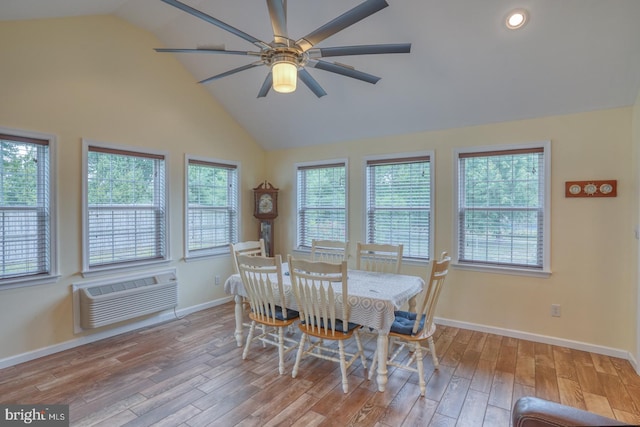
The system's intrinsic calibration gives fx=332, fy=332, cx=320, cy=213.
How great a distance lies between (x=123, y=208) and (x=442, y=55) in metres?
3.67

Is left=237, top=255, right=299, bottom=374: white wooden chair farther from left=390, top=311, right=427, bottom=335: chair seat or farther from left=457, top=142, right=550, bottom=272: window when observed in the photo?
left=457, top=142, right=550, bottom=272: window

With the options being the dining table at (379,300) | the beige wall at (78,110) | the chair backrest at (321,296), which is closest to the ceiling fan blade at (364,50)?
the chair backrest at (321,296)

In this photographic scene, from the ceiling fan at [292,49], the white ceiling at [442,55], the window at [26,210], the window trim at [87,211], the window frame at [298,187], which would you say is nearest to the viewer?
the ceiling fan at [292,49]

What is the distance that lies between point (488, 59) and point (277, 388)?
10.9 ft

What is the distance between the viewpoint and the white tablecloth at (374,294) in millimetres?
2379

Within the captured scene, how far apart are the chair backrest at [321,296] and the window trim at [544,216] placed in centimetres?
188

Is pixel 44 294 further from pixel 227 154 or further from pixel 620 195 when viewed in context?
pixel 620 195

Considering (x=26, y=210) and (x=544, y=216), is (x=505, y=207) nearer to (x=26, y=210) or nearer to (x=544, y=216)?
(x=544, y=216)

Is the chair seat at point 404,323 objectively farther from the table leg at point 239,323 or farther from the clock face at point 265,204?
the clock face at point 265,204

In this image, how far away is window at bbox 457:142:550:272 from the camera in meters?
3.42

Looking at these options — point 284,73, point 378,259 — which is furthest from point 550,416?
point 378,259

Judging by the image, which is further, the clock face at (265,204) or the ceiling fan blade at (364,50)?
the clock face at (265,204)

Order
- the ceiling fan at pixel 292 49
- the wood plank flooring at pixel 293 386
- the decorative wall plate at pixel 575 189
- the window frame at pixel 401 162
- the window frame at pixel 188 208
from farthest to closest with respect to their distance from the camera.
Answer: the window frame at pixel 188 208, the window frame at pixel 401 162, the decorative wall plate at pixel 575 189, the wood plank flooring at pixel 293 386, the ceiling fan at pixel 292 49

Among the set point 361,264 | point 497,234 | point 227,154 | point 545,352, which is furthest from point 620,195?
point 227,154
